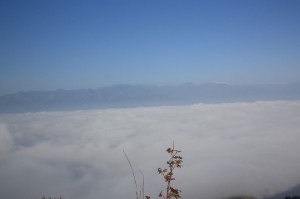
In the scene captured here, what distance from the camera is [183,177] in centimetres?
15000

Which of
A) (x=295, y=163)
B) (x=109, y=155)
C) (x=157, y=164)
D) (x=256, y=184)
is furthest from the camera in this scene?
(x=109, y=155)

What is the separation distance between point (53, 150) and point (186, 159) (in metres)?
103

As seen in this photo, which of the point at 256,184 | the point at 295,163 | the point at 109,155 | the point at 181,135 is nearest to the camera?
the point at 256,184

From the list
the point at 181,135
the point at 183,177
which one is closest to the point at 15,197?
the point at 183,177

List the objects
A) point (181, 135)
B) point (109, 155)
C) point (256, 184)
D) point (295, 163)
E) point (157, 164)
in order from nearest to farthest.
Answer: point (256, 184), point (295, 163), point (157, 164), point (181, 135), point (109, 155)

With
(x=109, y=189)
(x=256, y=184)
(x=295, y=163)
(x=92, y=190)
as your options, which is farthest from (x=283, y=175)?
(x=92, y=190)

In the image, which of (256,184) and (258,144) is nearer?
(256,184)

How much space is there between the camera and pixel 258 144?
521 feet

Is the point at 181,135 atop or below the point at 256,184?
atop

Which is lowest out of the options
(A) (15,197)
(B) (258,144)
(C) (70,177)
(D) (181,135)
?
(A) (15,197)

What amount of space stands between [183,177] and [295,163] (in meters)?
62.2

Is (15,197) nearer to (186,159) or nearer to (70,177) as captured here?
(70,177)

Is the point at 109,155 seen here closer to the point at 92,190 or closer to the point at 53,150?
the point at 53,150

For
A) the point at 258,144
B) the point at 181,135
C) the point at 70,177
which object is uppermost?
the point at 181,135
